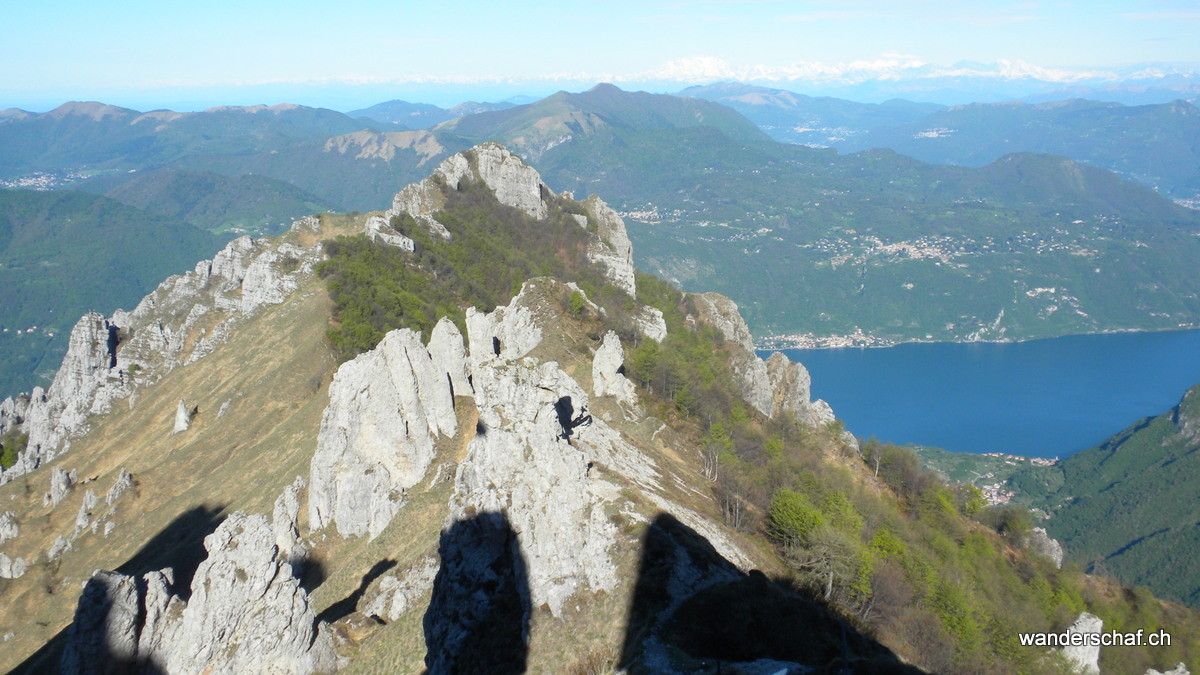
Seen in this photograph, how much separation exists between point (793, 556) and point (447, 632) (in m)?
16.1

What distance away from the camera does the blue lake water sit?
5935 inches

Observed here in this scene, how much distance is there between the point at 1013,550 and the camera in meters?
45.8

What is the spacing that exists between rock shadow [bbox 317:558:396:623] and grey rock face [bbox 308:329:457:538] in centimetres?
458

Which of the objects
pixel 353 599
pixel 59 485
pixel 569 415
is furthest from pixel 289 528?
pixel 59 485

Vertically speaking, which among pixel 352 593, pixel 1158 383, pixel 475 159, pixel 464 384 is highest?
pixel 475 159

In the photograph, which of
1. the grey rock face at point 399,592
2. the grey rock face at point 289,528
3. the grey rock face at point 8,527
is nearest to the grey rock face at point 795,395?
the grey rock face at point 399,592

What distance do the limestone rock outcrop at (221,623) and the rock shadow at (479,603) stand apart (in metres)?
6.01

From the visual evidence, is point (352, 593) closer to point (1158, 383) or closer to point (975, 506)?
point (975, 506)

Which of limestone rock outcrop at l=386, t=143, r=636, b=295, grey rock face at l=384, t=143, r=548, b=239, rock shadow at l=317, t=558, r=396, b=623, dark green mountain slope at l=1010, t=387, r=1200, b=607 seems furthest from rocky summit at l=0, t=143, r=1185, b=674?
dark green mountain slope at l=1010, t=387, r=1200, b=607

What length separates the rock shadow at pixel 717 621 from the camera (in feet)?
55.3

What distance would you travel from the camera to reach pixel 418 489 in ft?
115

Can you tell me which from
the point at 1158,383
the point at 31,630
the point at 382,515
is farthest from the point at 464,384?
the point at 1158,383

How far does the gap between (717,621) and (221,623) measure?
1882 cm

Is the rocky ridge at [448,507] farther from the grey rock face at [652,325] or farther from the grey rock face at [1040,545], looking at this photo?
the grey rock face at [1040,545]
